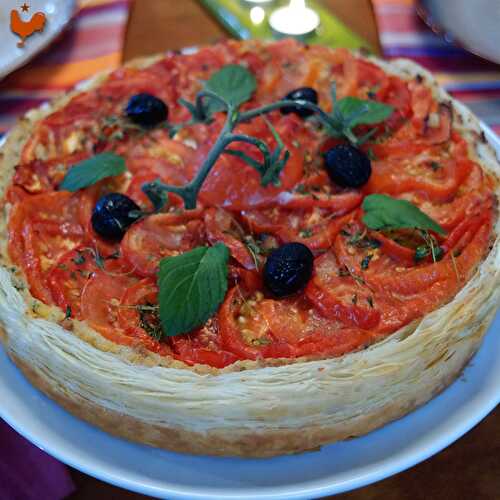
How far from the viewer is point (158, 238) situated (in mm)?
2846

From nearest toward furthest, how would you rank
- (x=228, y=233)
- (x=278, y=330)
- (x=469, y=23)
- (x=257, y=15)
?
(x=278, y=330) → (x=228, y=233) → (x=469, y=23) → (x=257, y=15)

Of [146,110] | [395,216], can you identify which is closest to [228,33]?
[146,110]

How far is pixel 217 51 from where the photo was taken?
3883mm

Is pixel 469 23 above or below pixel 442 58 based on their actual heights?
above

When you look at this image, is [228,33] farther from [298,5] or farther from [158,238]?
[158,238]

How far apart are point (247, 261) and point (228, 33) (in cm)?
297

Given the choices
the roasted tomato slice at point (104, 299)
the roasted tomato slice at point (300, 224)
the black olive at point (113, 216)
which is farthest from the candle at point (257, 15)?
the roasted tomato slice at point (104, 299)

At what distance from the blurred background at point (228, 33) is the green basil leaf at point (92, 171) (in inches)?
53.0

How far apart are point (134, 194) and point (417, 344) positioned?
1.44 meters

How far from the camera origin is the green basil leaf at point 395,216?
2.68 m

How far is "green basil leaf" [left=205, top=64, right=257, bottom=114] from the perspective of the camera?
341 cm

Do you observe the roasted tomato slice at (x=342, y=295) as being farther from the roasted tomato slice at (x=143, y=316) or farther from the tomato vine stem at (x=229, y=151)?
the roasted tomato slice at (x=143, y=316)

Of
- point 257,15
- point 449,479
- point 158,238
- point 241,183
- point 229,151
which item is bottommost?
point 449,479

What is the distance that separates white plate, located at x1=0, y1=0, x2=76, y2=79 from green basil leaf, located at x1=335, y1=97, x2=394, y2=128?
2001mm
